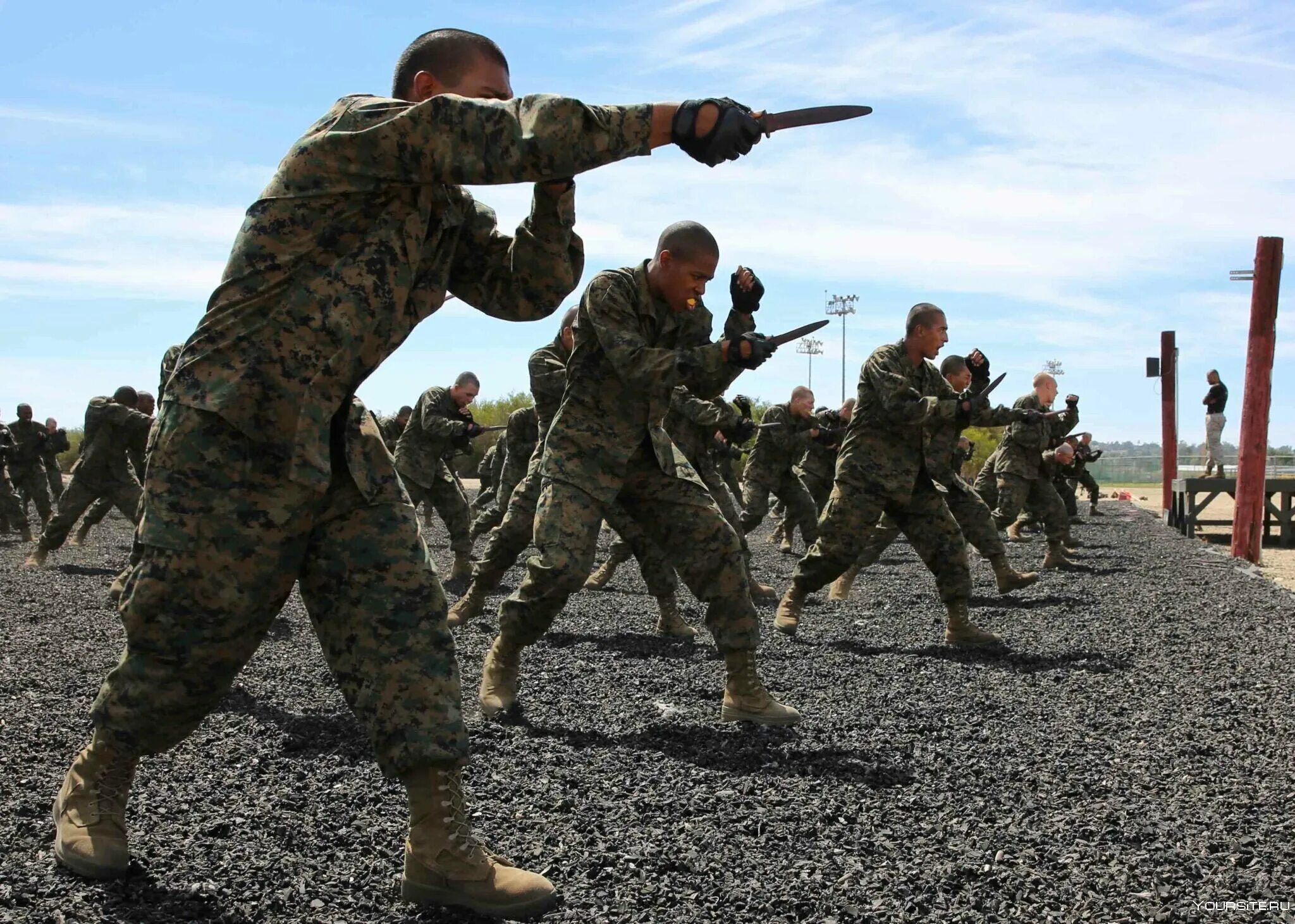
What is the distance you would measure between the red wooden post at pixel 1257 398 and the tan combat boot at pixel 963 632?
8288mm

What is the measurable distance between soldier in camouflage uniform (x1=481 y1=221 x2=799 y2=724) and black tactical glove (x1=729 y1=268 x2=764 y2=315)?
50 cm

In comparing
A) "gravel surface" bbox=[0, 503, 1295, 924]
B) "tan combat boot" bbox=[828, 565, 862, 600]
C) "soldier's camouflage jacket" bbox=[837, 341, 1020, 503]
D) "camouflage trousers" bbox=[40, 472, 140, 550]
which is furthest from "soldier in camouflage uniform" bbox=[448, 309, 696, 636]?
"camouflage trousers" bbox=[40, 472, 140, 550]

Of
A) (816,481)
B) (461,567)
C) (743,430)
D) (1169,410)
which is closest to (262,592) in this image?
(743,430)

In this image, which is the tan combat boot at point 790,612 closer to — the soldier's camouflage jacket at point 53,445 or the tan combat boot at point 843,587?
the tan combat boot at point 843,587

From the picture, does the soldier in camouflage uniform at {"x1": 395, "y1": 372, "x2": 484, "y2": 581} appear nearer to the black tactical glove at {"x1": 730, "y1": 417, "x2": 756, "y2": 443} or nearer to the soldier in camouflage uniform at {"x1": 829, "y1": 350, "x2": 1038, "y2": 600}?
the black tactical glove at {"x1": 730, "y1": 417, "x2": 756, "y2": 443}

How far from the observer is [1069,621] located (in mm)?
8648

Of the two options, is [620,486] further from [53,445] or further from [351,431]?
[53,445]

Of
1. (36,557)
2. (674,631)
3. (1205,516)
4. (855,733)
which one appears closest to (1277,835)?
(855,733)

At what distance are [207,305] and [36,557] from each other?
11.4 m

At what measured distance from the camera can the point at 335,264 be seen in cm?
284

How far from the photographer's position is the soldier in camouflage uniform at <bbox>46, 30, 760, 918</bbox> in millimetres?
2811

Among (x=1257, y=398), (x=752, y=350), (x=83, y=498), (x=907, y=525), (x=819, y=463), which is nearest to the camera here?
(x=752, y=350)

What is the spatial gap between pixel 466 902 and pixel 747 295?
11.1 ft

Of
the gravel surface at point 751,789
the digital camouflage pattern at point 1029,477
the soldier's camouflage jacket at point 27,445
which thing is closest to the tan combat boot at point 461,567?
the gravel surface at point 751,789
